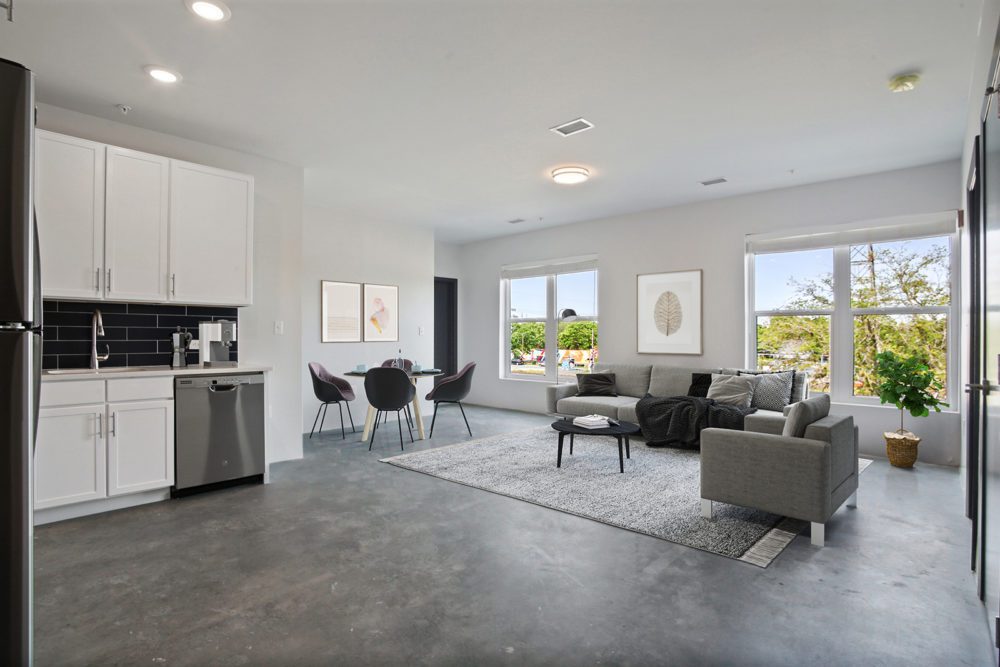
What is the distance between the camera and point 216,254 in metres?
4.09

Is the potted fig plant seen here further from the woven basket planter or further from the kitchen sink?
the kitchen sink

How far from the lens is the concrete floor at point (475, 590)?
1918mm

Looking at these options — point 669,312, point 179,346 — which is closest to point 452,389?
point 179,346

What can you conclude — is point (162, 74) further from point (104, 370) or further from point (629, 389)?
point (629, 389)

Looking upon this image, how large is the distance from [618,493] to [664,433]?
1.76 m

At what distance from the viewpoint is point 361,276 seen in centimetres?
676

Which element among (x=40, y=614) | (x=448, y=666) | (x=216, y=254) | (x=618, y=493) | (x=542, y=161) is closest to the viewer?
(x=448, y=666)

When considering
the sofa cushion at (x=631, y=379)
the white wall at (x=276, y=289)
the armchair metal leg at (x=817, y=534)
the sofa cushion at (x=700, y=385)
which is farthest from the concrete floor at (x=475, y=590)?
the sofa cushion at (x=631, y=379)

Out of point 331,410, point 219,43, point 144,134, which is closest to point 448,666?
point 219,43

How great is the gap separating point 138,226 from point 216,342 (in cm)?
101

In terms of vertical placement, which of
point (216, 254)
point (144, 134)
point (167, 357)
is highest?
point (144, 134)

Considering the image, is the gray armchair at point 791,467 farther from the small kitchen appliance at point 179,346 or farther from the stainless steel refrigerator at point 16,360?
the small kitchen appliance at point 179,346

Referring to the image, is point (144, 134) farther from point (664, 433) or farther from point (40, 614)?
point (664, 433)

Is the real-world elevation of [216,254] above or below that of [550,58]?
below
